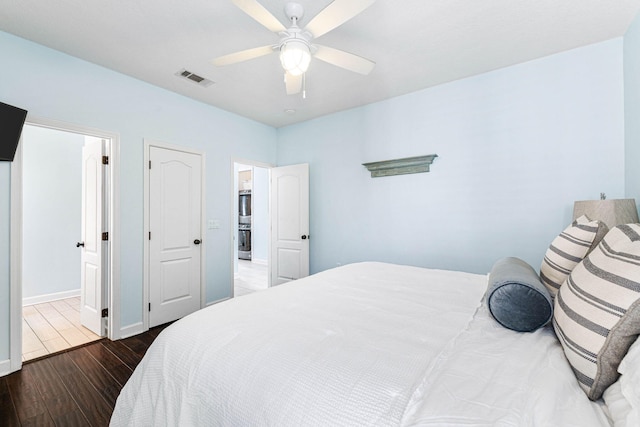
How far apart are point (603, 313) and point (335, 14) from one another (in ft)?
5.56

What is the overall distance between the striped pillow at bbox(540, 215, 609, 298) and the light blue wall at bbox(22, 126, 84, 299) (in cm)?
559

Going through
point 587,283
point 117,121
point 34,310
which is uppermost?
point 117,121

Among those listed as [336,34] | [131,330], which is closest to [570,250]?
[336,34]

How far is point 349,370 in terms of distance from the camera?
0.91 m

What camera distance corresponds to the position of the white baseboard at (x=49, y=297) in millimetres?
3996

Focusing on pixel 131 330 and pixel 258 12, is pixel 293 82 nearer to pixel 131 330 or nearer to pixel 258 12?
pixel 258 12

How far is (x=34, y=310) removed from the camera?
149 inches

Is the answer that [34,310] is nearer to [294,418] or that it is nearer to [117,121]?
[117,121]

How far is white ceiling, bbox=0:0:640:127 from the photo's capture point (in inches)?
79.0

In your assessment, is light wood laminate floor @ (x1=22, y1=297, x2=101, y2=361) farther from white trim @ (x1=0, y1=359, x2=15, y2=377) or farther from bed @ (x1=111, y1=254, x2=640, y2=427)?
bed @ (x1=111, y1=254, x2=640, y2=427)

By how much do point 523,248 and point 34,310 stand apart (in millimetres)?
5741

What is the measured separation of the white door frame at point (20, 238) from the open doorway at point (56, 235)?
0.30 m

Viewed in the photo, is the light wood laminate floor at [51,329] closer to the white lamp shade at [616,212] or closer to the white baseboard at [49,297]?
the white baseboard at [49,297]

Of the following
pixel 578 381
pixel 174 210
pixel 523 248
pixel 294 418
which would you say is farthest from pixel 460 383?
pixel 174 210
